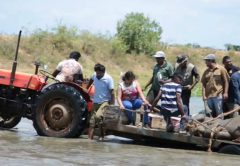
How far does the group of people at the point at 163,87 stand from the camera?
1033cm

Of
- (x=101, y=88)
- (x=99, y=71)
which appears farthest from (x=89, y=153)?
(x=99, y=71)

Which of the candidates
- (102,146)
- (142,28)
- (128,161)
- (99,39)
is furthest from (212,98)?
(142,28)

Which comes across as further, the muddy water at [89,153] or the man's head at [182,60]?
the man's head at [182,60]

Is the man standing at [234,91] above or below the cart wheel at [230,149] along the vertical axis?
above

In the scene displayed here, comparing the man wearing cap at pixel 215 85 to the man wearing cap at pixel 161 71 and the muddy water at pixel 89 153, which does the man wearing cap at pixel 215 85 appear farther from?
the muddy water at pixel 89 153

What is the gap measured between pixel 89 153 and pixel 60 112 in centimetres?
209

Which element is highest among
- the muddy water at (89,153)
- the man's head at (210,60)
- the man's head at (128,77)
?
the man's head at (210,60)

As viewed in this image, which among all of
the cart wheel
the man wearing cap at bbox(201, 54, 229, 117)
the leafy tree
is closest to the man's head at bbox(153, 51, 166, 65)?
the man wearing cap at bbox(201, 54, 229, 117)

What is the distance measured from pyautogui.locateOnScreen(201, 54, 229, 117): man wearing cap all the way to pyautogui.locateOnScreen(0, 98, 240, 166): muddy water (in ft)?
3.79

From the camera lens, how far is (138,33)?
54.5 meters

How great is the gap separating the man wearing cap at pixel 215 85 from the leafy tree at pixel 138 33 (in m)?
41.1

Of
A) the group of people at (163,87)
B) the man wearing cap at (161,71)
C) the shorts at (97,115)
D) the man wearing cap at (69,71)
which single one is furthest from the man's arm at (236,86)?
the man wearing cap at (69,71)

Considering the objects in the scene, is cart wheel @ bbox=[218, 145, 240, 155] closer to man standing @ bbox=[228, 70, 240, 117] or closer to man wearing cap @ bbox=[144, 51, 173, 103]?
man standing @ bbox=[228, 70, 240, 117]

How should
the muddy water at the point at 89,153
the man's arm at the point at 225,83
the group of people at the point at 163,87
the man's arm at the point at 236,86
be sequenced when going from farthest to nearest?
1. the man's arm at the point at 236,86
2. the man's arm at the point at 225,83
3. the group of people at the point at 163,87
4. the muddy water at the point at 89,153
